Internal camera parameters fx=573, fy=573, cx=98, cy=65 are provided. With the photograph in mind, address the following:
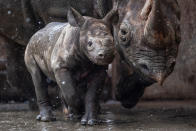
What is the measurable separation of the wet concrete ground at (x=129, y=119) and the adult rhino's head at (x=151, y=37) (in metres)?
0.49

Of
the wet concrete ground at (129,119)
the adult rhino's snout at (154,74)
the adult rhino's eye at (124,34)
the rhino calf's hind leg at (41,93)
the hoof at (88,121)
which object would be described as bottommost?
the wet concrete ground at (129,119)

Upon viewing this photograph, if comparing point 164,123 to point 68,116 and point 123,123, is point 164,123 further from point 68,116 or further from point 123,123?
point 68,116

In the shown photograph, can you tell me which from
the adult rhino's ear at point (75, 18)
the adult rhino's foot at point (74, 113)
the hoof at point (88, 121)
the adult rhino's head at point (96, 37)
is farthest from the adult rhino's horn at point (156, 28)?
the adult rhino's foot at point (74, 113)

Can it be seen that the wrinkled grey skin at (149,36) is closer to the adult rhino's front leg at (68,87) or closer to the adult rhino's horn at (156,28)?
the adult rhino's horn at (156,28)

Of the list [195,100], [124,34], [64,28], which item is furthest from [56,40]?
[195,100]

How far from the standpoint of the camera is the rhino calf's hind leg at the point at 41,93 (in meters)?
5.94

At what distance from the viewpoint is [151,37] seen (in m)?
5.17

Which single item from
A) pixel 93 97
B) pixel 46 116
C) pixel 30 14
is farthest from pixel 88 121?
pixel 30 14

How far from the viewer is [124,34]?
5711mm

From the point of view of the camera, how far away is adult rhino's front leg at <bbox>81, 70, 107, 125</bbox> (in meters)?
5.38

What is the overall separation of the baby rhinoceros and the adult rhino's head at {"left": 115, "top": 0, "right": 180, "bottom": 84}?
0.24 meters

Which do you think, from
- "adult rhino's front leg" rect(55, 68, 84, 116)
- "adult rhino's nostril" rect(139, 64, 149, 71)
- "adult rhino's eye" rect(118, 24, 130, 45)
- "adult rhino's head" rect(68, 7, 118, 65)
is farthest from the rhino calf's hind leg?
"adult rhino's nostril" rect(139, 64, 149, 71)

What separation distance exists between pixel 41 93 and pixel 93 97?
891 mm

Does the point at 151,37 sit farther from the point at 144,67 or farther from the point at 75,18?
the point at 75,18
